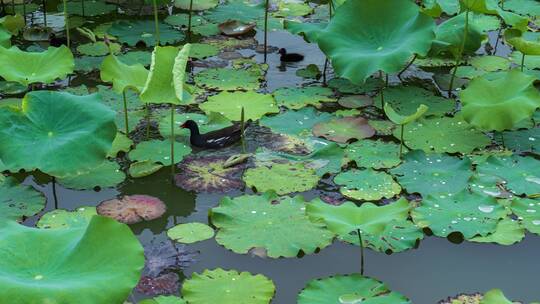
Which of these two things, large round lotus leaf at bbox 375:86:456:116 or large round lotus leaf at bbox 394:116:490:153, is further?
large round lotus leaf at bbox 375:86:456:116

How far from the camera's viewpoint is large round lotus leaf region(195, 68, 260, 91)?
4.62 meters

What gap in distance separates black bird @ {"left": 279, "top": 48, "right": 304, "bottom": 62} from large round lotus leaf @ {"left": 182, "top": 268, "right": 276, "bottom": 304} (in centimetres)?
222

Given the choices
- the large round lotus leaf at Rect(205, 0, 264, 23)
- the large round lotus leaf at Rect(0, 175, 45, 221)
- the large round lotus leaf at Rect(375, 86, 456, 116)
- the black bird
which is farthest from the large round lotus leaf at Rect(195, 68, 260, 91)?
the large round lotus leaf at Rect(0, 175, 45, 221)

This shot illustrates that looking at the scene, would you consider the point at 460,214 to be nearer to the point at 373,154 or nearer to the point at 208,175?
the point at 373,154

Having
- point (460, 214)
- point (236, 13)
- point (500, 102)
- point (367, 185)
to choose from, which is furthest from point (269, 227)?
point (236, 13)

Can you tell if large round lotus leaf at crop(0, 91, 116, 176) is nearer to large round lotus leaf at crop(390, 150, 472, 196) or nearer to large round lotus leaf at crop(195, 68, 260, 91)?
large round lotus leaf at crop(195, 68, 260, 91)

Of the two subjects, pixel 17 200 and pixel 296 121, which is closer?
pixel 17 200

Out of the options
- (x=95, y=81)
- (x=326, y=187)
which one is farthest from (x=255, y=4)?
(x=326, y=187)

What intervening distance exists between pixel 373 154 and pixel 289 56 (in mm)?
1358

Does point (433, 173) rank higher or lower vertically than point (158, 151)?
higher

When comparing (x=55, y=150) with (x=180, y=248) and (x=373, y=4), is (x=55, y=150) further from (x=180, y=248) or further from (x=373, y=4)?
(x=373, y=4)

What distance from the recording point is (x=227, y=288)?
2955 mm

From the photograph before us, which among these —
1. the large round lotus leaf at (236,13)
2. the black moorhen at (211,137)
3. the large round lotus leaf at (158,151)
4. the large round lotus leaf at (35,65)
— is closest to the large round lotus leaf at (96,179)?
the large round lotus leaf at (158,151)

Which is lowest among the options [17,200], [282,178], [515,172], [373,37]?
[17,200]
